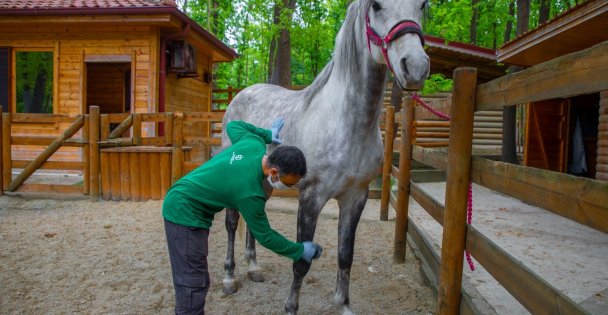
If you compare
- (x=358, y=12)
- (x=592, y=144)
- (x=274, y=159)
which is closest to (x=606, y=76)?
(x=274, y=159)

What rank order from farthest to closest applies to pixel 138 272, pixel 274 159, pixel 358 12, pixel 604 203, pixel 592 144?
pixel 592 144 → pixel 138 272 → pixel 358 12 → pixel 274 159 → pixel 604 203

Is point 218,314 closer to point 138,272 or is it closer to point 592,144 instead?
point 138,272

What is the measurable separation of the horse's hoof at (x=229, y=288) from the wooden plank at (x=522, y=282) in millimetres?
2101

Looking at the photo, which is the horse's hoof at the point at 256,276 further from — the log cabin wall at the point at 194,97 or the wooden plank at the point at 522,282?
the log cabin wall at the point at 194,97

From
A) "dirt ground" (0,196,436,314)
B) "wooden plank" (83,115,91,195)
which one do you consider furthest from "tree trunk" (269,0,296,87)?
"dirt ground" (0,196,436,314)

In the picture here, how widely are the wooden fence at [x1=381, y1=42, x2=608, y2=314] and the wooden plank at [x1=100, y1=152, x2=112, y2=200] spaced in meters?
6.02

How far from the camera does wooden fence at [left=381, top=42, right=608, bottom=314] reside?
1480 millimetres

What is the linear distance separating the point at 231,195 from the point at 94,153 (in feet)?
19.7

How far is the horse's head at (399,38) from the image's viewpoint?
228 cm

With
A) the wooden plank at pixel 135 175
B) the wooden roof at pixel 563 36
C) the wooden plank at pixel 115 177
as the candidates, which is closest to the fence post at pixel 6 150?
the wooden plank at pixel 115 177

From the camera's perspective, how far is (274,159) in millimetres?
2246

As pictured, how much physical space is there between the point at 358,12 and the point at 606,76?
1827 millimetres

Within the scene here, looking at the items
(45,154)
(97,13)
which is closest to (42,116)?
(45,154)

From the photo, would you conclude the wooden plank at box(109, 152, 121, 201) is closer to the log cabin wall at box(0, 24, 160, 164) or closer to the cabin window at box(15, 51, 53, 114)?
the log cabin wall at box(0, 24, 160, 164)
